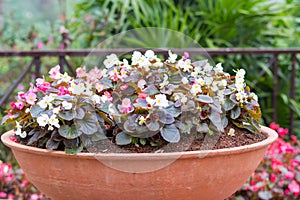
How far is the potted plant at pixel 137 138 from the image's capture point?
1.55 metres

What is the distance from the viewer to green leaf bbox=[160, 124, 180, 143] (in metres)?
1.55

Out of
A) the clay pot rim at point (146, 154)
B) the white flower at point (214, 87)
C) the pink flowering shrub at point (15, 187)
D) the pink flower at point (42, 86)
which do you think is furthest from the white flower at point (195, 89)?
the pink flowering shrub at point (15, 187)

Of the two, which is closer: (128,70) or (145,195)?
(145,195)

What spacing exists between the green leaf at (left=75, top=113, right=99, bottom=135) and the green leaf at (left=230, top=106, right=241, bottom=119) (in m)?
0.47

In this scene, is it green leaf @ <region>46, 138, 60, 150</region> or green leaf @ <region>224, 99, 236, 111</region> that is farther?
green leaf @ <region>224, 99, 236, 111</region>

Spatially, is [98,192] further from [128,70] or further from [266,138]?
[266,138]

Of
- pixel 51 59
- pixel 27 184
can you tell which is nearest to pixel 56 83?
pixel 27 184

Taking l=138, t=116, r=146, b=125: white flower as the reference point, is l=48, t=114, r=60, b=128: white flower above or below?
below

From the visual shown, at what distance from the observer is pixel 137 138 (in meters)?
1.59

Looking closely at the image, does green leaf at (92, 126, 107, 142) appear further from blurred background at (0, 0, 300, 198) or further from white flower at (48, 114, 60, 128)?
blurred background at (0, 0, 300, 198)

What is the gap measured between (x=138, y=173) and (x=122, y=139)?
0.37ft

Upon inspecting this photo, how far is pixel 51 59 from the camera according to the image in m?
4.68

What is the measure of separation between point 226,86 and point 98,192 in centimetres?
61

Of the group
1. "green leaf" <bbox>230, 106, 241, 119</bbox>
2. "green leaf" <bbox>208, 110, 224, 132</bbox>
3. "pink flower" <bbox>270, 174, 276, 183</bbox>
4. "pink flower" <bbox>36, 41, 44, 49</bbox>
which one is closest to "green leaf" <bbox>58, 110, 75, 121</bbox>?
"green leaf" <bbox>208, 110, 224, 132</bbox>
